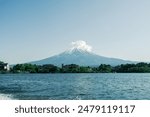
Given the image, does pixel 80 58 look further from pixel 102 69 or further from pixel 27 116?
pixel 27 116

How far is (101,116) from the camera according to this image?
11.4 metres

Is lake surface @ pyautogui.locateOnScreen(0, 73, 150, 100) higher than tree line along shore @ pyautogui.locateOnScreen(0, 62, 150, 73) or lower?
lower

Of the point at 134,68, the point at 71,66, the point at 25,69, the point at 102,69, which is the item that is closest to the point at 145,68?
the point at 134,68

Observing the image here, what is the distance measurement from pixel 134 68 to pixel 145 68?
2712 millimetres

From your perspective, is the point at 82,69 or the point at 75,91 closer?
the point at 75,91

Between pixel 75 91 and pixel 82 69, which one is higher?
pixel 82 69

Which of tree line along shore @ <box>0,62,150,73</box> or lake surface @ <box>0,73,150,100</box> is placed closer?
lake surface @ <box>0,73,150,100</box>

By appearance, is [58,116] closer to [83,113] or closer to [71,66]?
[83,113]

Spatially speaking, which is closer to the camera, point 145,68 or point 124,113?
point 124,113

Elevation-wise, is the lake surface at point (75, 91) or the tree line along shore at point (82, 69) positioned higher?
the tree line along shore at point (82, 69)

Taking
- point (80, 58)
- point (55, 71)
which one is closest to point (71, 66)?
point (55, 71)

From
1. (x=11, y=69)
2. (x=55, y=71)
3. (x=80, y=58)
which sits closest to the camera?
(x=55, y=71)

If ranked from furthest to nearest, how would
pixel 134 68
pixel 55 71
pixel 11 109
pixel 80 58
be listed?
pixel 80 58 < pixel 55 71 < pixel 134 68 < pixel 11 109

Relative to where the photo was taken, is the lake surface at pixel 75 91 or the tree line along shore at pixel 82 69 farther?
the tree line along shore at pixel 82 69
